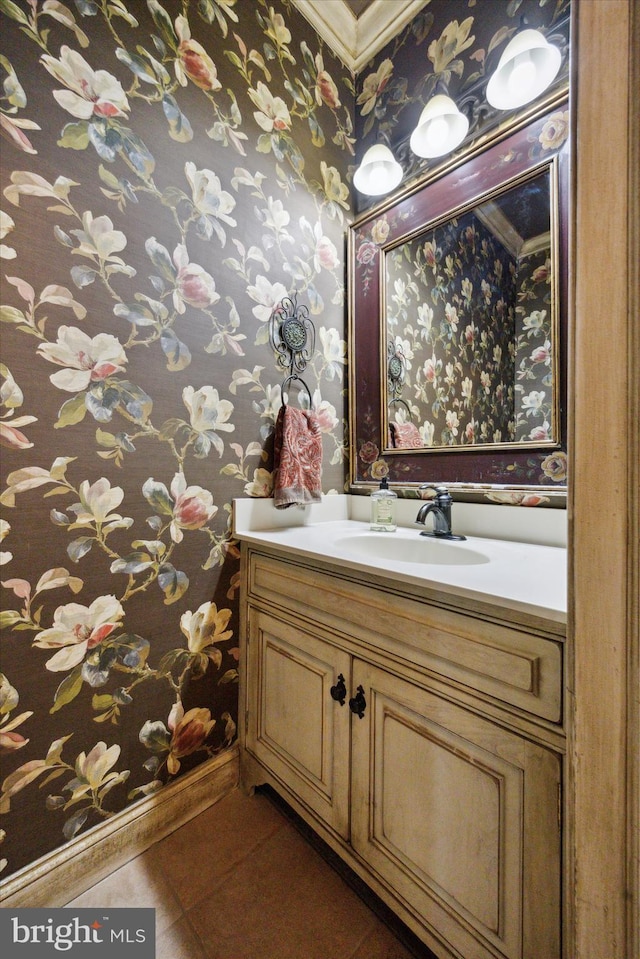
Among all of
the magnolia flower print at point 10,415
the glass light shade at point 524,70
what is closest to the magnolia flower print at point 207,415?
the magnolia flower print at point 10,415

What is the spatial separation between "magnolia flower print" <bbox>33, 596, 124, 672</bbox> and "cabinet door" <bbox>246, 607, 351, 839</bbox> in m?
0.38

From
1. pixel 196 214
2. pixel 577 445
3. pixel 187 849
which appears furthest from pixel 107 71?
pixel 187 849

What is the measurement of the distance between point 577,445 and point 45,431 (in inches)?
38.4

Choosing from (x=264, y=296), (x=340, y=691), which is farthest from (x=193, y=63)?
Answer: (x=340, y=691)

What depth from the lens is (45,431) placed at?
84 cm

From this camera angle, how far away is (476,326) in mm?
1213

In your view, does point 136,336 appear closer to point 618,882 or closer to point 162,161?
point 162,161

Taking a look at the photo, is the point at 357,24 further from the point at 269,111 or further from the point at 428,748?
the point at 428,748

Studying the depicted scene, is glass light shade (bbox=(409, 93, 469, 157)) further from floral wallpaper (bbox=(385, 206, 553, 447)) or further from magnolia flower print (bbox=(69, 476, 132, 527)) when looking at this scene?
magnolia flower print (bbox=(69, 476, 132, 527))

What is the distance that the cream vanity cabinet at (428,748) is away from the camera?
0.58 metres

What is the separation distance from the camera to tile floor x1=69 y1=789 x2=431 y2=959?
0.80 meters

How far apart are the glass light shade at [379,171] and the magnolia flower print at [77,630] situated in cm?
160

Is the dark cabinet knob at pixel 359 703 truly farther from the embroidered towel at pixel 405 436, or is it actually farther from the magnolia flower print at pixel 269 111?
the magnolia flower print at pixel 269 111

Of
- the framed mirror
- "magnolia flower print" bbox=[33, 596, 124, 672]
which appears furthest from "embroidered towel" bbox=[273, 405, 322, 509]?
"magnolia flower print" bbox=[33, 596, 124, 672]
